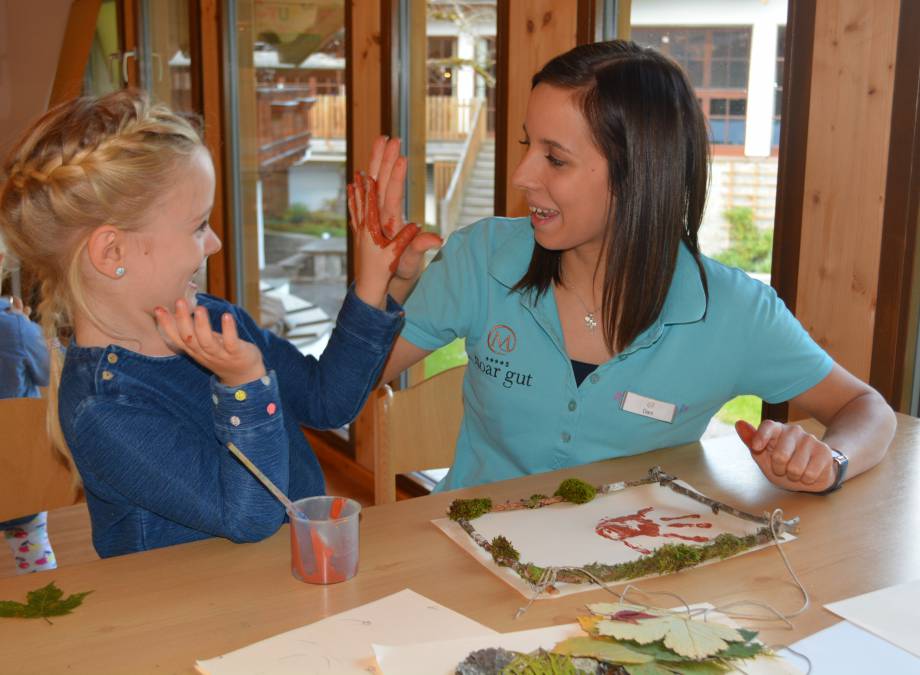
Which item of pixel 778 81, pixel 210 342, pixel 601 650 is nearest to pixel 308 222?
pixel 778 81

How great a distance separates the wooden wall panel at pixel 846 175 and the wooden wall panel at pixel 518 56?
0.78m

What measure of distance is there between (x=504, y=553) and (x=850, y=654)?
1.25 feet

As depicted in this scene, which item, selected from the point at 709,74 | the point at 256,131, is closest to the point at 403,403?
the point at 709,74

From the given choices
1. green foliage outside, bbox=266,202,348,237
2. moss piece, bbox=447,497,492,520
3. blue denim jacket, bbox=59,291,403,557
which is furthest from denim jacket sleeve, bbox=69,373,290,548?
green foliage outside, bbox=266,202,348,237

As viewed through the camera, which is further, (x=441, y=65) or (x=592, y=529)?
(x=441, y=65)

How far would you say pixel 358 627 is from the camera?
100 cm

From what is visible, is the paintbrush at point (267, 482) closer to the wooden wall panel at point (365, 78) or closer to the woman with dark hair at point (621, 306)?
the woman with dark hair at point (621, 306)

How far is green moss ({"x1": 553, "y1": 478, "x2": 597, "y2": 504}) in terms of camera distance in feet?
4.35

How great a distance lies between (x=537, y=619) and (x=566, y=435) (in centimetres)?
57

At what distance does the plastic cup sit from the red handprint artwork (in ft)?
1.09

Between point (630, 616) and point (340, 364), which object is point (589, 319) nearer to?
point (340, 364)

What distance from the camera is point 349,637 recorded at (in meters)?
0.98

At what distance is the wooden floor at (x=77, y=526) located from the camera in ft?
10.0

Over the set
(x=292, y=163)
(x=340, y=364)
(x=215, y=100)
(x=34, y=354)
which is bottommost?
(x=34, y=354)
